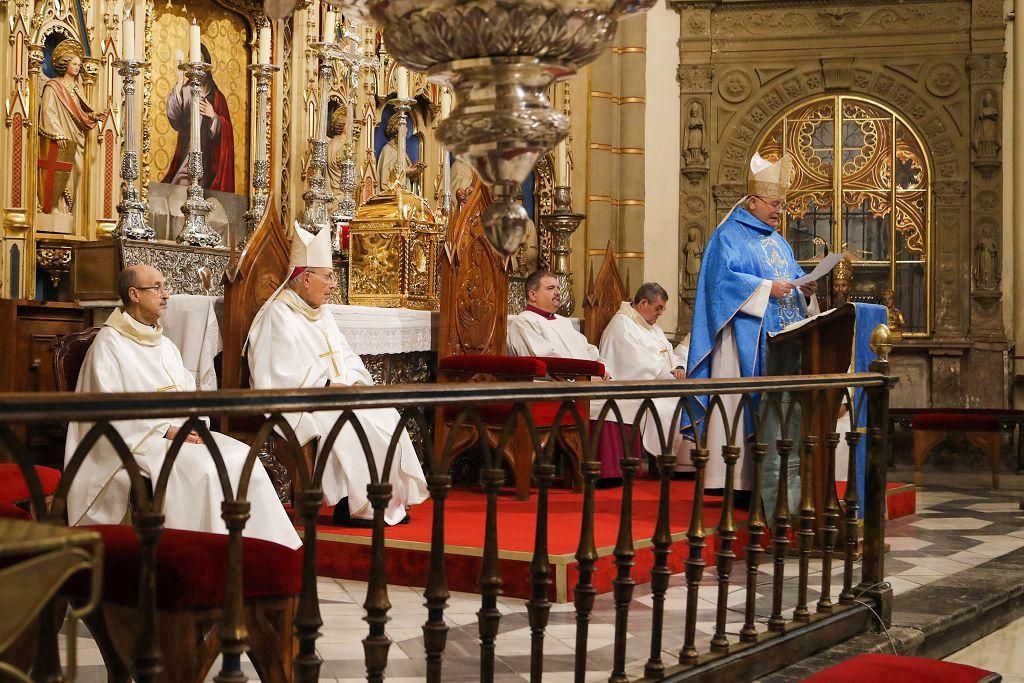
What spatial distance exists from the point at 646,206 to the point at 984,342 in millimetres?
3160

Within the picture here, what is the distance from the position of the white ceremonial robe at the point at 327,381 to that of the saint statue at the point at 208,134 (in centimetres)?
212

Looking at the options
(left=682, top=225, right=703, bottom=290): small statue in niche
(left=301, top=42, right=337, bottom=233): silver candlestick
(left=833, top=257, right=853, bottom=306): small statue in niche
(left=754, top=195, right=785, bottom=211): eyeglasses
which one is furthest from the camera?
(left=682, top=225, right=703, bottom=290): small statue in niche

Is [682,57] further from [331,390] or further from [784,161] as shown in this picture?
[331,390]

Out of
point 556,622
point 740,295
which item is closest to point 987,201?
point 740,295

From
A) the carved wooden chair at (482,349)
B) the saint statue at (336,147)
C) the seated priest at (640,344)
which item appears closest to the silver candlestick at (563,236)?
the seated priest at (640,344)

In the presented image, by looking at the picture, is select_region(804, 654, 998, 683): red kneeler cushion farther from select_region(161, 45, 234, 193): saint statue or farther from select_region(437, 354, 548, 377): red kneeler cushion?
select_region(161, 45, 234, 193): saint statue

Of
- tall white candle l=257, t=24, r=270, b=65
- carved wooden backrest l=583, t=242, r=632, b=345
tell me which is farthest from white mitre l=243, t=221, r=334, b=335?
carved wooden backrest l=583, t=242, r=632, b=345

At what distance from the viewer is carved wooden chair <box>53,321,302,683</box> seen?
256 cm

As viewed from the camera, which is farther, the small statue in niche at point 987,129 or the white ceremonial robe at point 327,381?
the small statue in niche at point 987,129

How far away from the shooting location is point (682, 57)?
11.7 m

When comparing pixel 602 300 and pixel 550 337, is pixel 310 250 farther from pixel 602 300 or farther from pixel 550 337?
pixel 602 300

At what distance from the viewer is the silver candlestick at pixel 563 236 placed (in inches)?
371

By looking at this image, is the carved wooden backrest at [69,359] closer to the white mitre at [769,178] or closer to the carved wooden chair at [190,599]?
the carved wooden chair at [190,599]

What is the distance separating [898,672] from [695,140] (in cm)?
856
